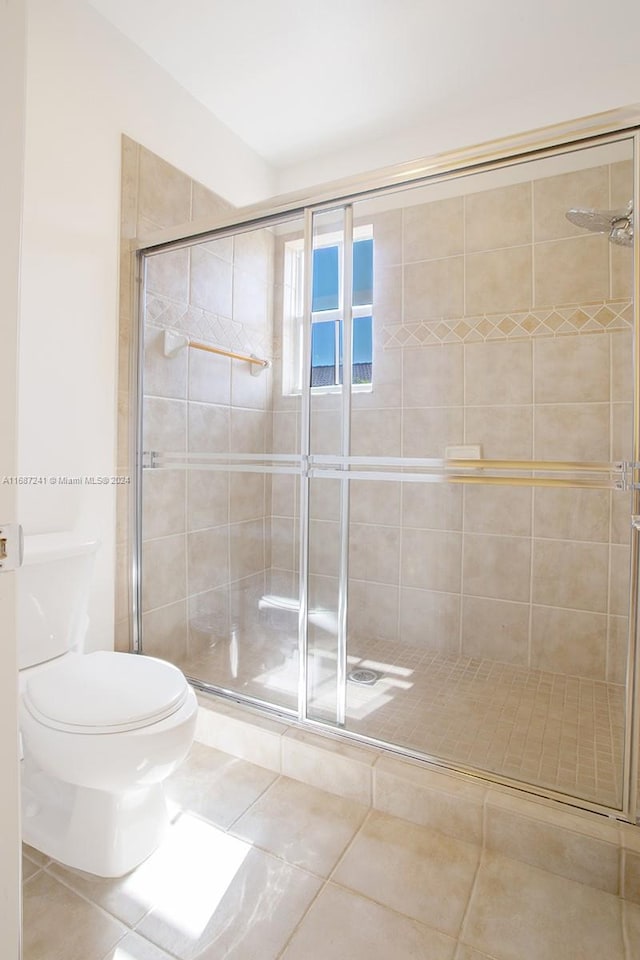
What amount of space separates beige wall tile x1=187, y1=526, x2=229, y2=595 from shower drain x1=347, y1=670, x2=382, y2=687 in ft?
2.05

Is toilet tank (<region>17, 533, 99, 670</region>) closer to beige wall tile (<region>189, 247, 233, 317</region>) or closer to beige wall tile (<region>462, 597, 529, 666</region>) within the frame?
beige wall tile (<region>189, 247, 233, 317</region>)

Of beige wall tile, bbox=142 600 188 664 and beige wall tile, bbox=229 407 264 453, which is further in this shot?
beige wall tile, bbox=142 600 188 664

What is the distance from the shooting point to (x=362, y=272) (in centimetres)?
185

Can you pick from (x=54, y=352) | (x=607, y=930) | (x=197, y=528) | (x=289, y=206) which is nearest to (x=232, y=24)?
(x=289, y=206)

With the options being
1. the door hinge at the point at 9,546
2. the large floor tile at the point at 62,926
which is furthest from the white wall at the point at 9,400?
the large floor tile at the point at 62,926

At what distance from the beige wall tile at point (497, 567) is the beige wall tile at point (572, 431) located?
1.37 feet

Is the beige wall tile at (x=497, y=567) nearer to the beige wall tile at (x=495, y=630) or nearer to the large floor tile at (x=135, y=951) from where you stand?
the beige wall tile at (x=495, y=630)

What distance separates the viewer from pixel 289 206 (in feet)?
5.61

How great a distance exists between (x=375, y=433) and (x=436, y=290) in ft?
2.38

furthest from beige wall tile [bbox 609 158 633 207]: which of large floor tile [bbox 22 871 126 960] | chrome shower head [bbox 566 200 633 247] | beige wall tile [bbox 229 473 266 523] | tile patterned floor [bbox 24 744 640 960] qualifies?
large floor tile [bbox 22 871 126 960]

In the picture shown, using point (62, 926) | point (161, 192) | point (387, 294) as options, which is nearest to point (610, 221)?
point (387, 294)

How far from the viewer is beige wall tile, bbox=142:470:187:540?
2.04m

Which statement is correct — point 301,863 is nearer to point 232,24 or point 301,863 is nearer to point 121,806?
point 121,806

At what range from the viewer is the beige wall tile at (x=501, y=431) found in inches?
81.3
